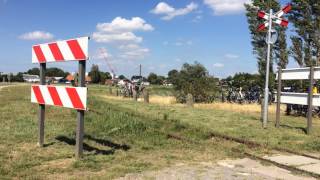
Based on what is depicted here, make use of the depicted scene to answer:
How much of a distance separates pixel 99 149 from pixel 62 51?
190 cm

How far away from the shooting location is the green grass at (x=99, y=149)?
6.29 m

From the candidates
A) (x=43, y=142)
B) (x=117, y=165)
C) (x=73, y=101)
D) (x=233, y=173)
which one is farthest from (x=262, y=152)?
(x=43, y=142)

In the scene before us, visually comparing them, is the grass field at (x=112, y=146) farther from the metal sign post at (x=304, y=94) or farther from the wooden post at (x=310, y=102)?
the metal sign post at (x=304, y=94)

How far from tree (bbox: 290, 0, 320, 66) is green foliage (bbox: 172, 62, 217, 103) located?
6.27 m

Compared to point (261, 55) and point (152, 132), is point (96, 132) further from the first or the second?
point (261, 55)

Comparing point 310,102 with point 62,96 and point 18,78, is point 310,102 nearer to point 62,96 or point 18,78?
point 62,96

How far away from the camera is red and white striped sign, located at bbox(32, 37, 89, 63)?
695 centimetres

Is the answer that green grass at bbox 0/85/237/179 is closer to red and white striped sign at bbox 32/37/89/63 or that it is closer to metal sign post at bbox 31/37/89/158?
metal sign post at bbox 31/37/89/158

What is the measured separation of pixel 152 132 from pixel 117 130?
84cm

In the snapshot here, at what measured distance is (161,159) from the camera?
723 centimetres

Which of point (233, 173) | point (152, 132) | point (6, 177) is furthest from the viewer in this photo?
point (152, 132)

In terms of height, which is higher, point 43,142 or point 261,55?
point 261,55

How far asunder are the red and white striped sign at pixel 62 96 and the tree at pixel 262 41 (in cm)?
2597

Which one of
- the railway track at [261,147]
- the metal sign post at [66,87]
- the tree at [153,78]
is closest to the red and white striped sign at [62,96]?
the metal sign post at [66,87]
